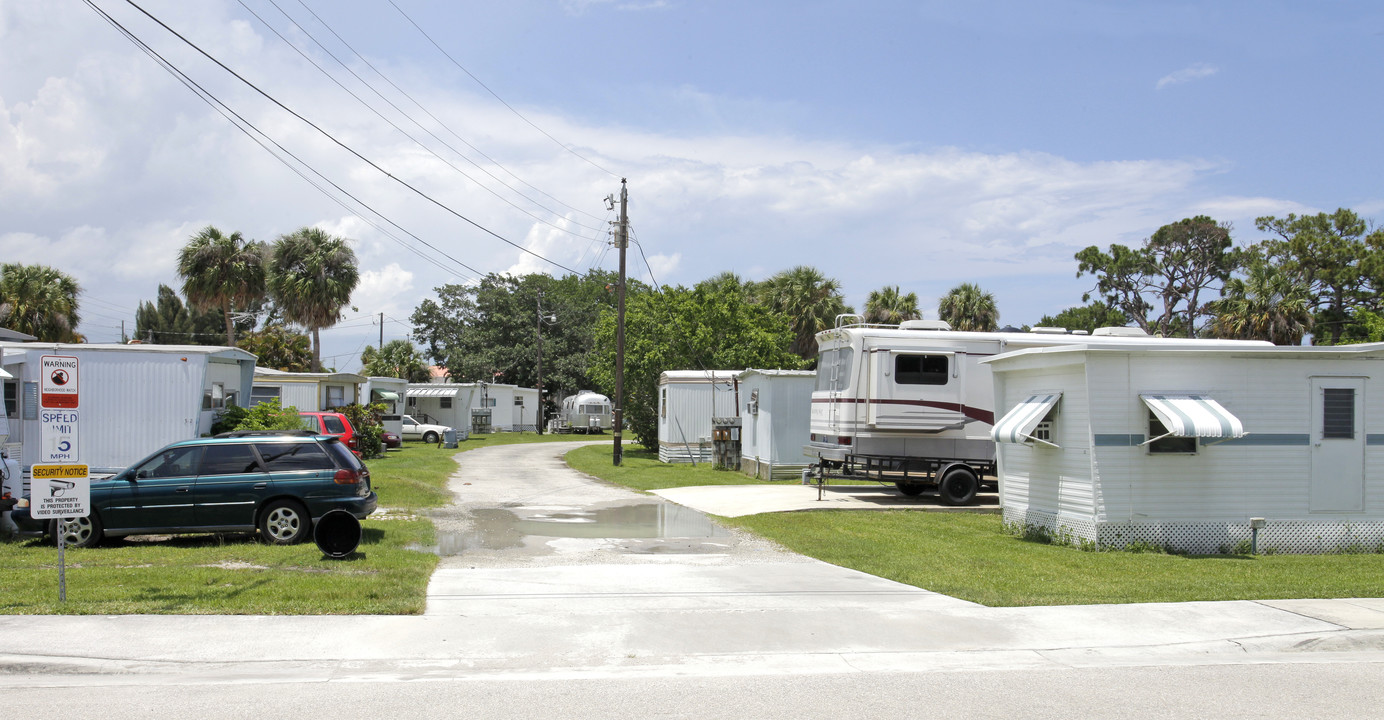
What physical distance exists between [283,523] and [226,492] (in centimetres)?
79

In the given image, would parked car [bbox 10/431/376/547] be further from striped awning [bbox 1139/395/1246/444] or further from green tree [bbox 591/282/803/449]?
green tree [bbox 591/282/803/449]

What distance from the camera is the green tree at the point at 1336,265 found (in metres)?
42.3

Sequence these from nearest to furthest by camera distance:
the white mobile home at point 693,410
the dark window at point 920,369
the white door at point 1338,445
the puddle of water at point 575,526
A: the white door at point 1338,445 < the puddle of water at point 575,526 < the dark window at point 920,369 < the white mobile home at point 693,410

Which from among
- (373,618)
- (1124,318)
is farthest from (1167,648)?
(1124,318)

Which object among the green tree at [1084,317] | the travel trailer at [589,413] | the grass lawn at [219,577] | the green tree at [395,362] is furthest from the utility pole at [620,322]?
the green tree at [1084,317]

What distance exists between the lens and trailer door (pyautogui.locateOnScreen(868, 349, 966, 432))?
18.1 meters

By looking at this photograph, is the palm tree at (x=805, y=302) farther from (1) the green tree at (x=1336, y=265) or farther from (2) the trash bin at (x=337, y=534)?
(2) the trash bin at (x=337, y=534)

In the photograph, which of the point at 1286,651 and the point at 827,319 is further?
the point at 827,319

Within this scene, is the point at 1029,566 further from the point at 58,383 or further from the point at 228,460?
the point at 58,383

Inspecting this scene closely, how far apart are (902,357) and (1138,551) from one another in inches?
272

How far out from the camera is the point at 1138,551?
12.0 metres

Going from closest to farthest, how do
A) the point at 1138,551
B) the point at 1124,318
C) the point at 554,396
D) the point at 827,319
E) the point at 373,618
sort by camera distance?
the point at 373,618 → the point at 1138,551 → the point at 827,319 → the point at 1124,318 → the point at 554,396

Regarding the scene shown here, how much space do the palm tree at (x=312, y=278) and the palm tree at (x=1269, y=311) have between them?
37.6m

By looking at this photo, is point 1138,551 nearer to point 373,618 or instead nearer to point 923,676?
point 923,676
